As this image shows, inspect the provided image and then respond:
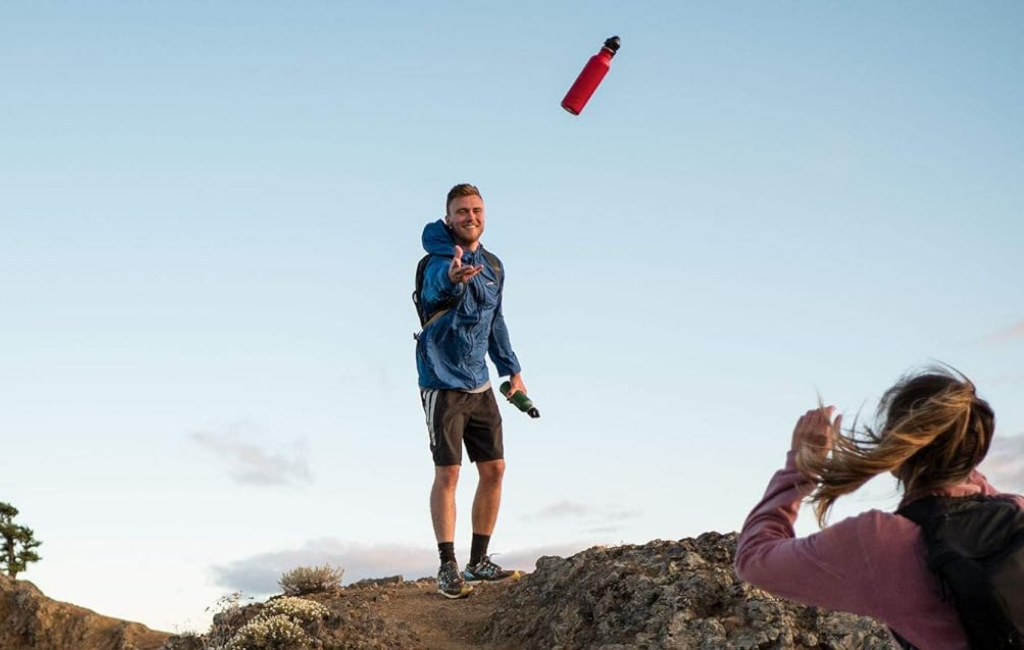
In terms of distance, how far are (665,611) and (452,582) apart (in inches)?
108

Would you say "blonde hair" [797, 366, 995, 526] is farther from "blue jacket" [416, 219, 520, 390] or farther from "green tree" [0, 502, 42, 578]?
"green tree" [0, 502, 42, 578]

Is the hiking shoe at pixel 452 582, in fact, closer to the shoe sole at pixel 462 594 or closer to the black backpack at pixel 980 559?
the shoe sole at pixel 462 594

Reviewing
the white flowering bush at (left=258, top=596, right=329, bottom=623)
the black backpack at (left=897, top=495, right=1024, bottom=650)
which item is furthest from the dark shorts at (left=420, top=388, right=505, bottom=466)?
the black backpack at (left=897, top=495, right=1024, bottom=650)

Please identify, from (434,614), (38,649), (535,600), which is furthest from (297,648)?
(38,649)

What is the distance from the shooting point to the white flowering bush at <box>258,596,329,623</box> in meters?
10.2

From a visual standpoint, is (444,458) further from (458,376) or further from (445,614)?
(445,614)

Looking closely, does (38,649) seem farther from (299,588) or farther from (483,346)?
(483,346)

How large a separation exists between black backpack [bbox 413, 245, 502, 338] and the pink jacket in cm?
782

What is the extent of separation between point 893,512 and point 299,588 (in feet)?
32.3

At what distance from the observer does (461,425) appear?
35.6 feet

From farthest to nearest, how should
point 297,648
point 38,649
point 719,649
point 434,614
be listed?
1. point 38,649
2. point 434,614
3. point 297,648
4. point 719,649

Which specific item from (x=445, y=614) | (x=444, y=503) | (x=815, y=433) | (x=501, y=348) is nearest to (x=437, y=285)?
(x=501, y=348)

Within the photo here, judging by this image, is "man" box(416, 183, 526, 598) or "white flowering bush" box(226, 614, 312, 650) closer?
"white flowering bush" box(226, 614, 312, 650)

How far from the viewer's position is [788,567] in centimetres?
293
